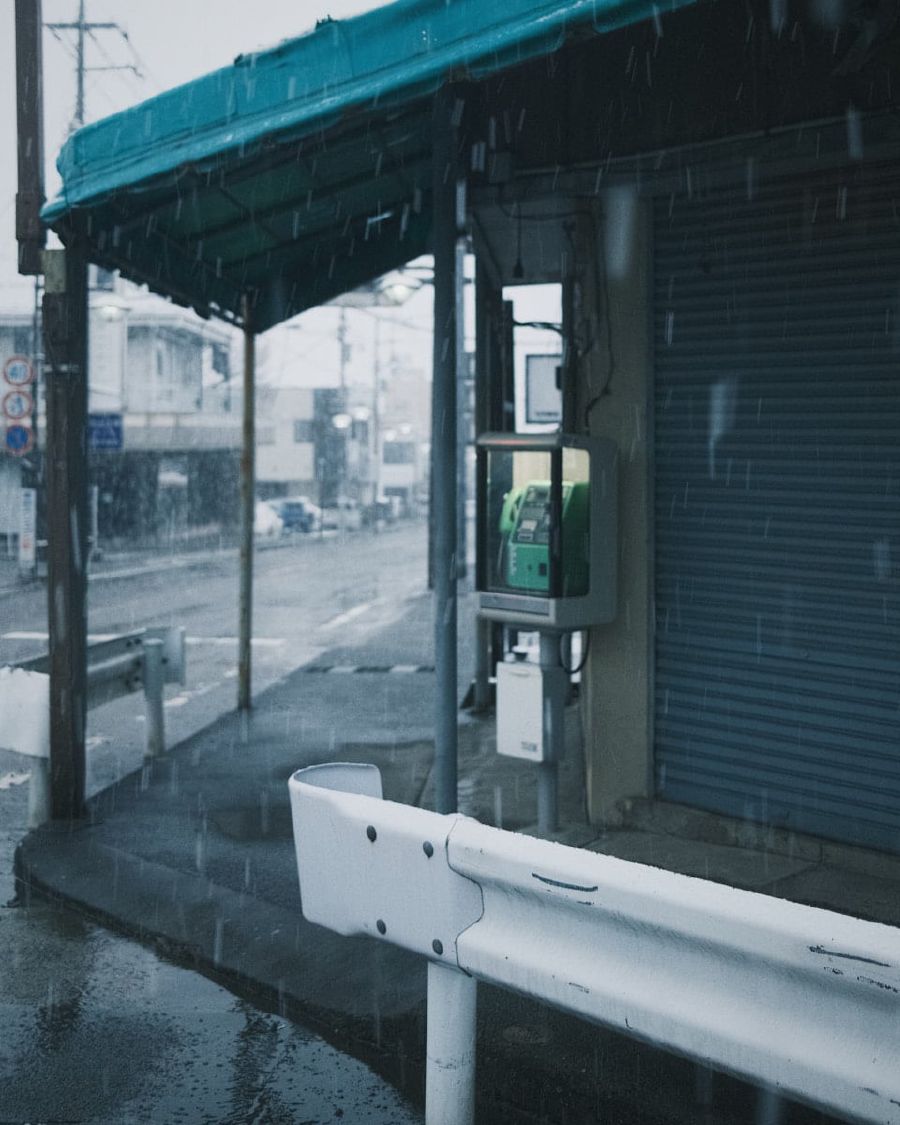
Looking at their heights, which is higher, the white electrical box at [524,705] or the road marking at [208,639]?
the white electrical box at [524,705]

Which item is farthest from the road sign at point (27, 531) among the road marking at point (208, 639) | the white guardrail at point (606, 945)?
the white guardrail at point (606, 945)

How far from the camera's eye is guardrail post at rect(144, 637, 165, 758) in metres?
9.40

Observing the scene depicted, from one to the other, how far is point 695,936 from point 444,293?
4016 millimetres

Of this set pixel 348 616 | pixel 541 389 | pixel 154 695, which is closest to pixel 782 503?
pixel 154 695

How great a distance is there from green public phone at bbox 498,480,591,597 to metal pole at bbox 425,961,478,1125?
3585 millimetres

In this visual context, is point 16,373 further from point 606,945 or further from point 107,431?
point 606,945

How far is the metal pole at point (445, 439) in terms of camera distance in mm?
6129

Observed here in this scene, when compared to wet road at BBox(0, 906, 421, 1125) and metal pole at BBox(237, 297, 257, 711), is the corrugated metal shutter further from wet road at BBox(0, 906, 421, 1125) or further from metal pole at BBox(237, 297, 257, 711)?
metal pole at BBox(237, 297, 257, 711)

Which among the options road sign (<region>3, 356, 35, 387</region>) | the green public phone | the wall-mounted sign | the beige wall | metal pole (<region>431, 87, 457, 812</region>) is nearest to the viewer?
metal pole (<region>431, 87, 457, 812</region>)

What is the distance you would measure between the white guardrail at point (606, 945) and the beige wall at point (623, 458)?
3434 millimetres

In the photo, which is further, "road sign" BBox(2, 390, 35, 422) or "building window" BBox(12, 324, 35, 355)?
"building window" BBox(12, 324, 35, 355)

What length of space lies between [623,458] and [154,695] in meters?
4.12

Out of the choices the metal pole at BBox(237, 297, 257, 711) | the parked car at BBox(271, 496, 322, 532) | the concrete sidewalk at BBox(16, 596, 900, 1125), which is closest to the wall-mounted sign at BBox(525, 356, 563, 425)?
the metal pole at BBox(237, 297, 257, 711)

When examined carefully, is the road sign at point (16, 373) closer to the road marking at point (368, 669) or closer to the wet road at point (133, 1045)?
the road marking at point (368, 669)
